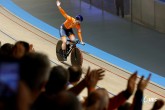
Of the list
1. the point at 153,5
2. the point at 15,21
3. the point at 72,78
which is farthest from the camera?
the point at 15,21

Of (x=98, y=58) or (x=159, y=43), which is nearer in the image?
(x=98, y=58)

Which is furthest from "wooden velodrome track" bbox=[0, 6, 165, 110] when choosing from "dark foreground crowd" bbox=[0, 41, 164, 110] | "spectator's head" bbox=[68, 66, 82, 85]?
"dark foreground crowd" bbox=[0, 41, 164, 110]

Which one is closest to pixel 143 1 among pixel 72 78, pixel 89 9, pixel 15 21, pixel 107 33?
pixel 107 33

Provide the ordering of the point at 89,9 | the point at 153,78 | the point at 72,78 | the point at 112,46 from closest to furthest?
the point at 72,78 → the point at 153,78 → the point at 112,46 → the point at 89,9

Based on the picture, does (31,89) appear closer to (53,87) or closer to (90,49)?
(53,87)

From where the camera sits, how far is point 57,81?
11.7 feet

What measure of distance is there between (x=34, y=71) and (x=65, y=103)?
0.85ft

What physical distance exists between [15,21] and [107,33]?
11.0 ft

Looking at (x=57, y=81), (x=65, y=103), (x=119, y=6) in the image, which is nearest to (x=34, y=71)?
(x=65, y=103)

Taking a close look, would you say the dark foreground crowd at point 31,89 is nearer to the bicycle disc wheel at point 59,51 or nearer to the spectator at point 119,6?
the bicycle disc wheel at point 59,51

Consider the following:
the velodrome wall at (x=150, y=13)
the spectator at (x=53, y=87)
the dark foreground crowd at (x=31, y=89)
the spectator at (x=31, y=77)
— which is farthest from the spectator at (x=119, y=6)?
the spectator at (x=31, y=77)

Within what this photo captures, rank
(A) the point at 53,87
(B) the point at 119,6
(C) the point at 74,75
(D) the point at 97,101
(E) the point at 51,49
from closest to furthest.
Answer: (D) the point at 97,101, (A) the point at 53,87, (C) the point at 74,75, (E) the point at 51,49, (B) the point at 119,6

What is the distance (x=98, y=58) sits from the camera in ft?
41.0

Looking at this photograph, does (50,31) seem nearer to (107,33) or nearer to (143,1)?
(107,33)
